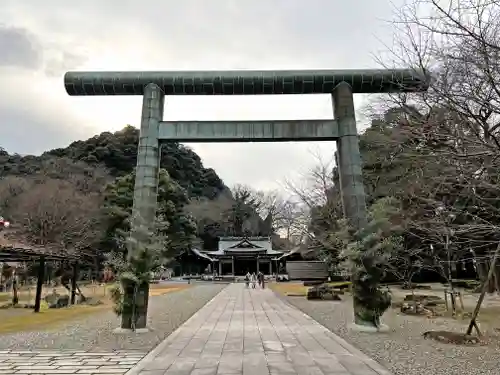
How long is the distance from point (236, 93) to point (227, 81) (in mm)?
409

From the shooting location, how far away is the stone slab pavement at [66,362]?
221 inches

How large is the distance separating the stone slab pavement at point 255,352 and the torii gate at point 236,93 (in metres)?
3.13

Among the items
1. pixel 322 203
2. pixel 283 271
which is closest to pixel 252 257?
pixel 283 271

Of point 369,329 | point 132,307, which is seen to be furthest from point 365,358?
point 132,307

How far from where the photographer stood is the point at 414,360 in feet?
20.7

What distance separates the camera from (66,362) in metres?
6.17

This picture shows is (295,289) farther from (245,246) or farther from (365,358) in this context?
(365,358)

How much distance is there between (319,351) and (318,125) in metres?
5.41

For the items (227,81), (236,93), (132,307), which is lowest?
(132,307)

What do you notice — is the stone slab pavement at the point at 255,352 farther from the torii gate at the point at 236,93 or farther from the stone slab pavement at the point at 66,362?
the torii gate at the point at 236,93

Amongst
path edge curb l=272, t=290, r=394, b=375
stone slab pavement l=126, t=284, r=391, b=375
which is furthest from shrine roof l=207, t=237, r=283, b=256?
path edge curb l=272, t=290, r=394, b=375

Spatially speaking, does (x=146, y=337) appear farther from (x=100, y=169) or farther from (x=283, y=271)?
(x=100, y=169)

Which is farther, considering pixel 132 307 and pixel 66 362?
pixel 132 307

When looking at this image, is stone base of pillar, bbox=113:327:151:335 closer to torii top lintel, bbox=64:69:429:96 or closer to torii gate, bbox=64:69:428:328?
torii gate, bbox=64:69:428:328
